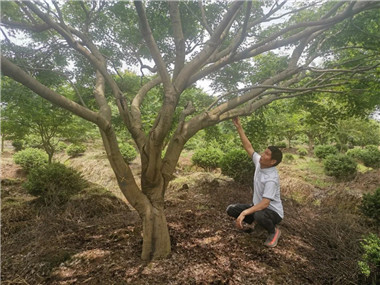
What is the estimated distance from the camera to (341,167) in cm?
985

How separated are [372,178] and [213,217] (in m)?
8.24

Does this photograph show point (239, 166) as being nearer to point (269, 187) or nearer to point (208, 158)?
point (208, 158)

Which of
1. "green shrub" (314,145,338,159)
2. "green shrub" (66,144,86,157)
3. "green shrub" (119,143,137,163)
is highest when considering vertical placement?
"green shrub" (66,144,86,157)

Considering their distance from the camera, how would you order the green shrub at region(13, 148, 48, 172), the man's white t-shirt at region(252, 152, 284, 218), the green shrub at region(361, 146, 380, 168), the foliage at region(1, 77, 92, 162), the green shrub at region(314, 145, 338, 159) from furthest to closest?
the green shrub at region(314, 145, 338, 159)
the green shrub at region(361, 146, 380, 168)
the green shrub at region(13, 148, 48, 172)
the foliage at region(1, 77, 92, 162)
the man's white t-shirt at region(252, 152, 284, 218)

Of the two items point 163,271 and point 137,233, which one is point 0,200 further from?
point 163,271

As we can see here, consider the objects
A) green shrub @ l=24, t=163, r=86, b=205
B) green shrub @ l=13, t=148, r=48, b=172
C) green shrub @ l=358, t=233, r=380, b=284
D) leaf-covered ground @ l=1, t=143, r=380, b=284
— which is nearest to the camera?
green shrub @ l=358, t=233, r=380, b=284

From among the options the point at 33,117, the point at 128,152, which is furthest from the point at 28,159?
the point at 33,117

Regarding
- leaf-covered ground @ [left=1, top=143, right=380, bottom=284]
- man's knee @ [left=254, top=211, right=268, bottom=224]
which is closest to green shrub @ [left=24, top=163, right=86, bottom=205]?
leaf-covered ground @ [left=1, top=143, right=380, bottom=284]

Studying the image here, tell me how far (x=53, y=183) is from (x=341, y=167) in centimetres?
1267

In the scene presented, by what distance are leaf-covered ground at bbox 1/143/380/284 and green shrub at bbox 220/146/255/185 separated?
2.19m

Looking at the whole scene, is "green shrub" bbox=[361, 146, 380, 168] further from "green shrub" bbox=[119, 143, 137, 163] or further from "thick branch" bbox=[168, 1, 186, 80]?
"green shrub" bbox=[119, 143, 137, 163]

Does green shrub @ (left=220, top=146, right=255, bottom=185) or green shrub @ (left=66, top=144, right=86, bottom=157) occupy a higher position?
green shrub @ (left=66, top=144, right=86, bottom=157)

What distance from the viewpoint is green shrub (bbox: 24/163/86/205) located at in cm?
505

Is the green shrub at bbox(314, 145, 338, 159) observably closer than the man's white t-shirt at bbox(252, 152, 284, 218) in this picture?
No
